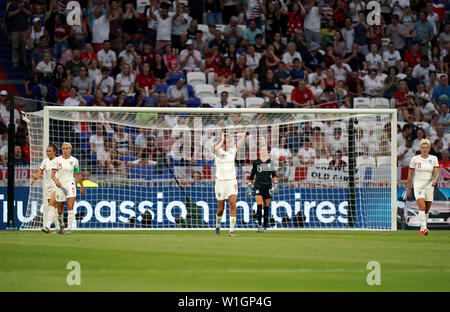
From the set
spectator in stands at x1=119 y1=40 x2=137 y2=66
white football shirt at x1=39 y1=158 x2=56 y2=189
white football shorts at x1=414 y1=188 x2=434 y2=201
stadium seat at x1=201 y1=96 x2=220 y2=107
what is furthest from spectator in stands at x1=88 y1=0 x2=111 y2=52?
white football shorts at x1=414 y1=188 x2=434 y2=201

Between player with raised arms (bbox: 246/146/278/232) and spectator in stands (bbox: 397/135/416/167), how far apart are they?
582 cm

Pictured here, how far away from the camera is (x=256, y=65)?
28.5 metres

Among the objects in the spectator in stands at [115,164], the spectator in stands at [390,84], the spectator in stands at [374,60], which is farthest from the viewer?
the spectator in stands at [374,60]

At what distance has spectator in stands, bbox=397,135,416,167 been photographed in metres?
25.3

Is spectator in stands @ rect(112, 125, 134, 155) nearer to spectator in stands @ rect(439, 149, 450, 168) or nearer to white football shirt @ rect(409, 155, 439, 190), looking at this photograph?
white football shirt @ rect(409, 155, 439, 190)

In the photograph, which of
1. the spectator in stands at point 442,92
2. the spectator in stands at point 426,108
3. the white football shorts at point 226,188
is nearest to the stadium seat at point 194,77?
the spectator in stands at point 426,108

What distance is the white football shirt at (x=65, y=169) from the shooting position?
1911cm

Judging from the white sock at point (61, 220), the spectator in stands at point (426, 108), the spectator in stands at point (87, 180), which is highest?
the spectator in stands at point (426, 108)

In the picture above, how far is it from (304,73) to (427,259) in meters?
15.6

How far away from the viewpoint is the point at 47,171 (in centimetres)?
1977

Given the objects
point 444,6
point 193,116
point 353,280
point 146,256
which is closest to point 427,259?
point 353,280

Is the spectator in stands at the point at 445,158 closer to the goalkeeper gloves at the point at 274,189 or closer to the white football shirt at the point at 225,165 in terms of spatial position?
the goalkeeper gloves at the point at 274,189

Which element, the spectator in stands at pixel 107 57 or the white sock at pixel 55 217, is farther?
the spectator in stands at pixel 107 57

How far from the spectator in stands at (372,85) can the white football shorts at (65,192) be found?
12618 mm
